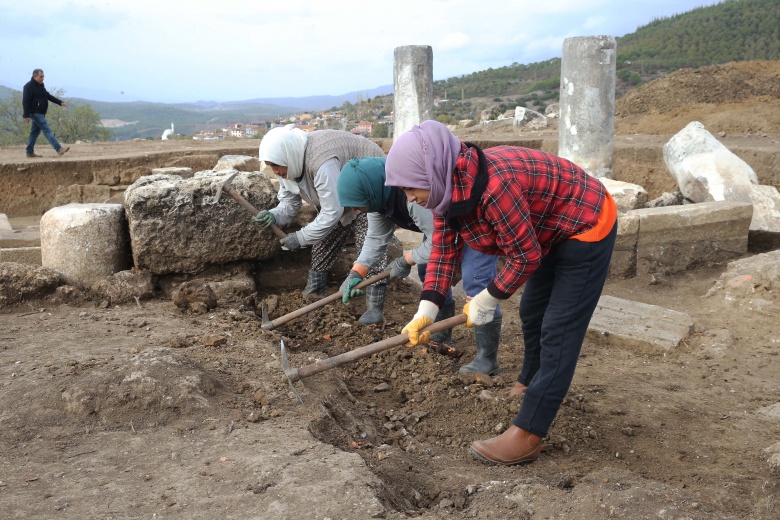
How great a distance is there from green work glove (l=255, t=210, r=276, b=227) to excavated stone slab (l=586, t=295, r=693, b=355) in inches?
95.7

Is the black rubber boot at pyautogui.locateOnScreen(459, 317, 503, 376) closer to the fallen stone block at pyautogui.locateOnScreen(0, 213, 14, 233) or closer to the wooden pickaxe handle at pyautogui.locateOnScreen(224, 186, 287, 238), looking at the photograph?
the wooden pickaxe handle at pyautogui.locateOnScreen(224, 186, 287, 238)

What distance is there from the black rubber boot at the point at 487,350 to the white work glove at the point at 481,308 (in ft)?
3.24

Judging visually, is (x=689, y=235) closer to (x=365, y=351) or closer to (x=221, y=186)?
(x=221, y=186)

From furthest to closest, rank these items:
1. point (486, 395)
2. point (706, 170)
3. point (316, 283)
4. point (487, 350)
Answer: point (706, 170) < point (316, 283) < point (487, 350) < point (486, 395)

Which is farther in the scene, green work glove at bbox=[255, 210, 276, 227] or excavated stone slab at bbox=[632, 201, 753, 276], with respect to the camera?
excavated stone slab at bbox=[632, 201, 753, 276]

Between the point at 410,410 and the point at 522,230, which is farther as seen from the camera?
Result: the point at 410,410

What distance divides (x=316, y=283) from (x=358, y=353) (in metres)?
2.13

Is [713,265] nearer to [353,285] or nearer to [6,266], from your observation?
[353,285]

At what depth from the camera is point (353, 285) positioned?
444cm

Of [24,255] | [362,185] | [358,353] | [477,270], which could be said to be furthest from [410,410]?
[24,255]

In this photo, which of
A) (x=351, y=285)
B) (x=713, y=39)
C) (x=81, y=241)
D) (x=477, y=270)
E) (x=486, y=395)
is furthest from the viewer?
(x=713, y=39)

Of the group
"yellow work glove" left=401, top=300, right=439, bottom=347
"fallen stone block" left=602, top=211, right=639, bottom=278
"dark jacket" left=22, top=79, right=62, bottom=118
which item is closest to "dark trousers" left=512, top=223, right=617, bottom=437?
"yellow work glove" left=401, top=300, right=439, bottom=347

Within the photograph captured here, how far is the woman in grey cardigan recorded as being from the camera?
464cm

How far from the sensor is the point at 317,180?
4.67 m
